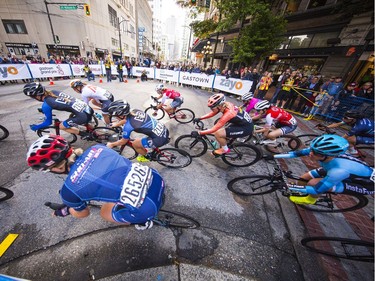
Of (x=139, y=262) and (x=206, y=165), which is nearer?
(x=139, y=262)

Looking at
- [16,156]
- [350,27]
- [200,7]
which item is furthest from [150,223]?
[200,7]

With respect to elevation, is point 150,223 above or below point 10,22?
below

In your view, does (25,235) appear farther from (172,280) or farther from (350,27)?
(350,27)

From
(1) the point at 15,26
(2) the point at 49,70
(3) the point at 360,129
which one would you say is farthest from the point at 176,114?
(1) the point at 15,26

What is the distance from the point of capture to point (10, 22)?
2517 centimetres

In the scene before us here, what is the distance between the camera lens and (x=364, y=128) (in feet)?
14.0

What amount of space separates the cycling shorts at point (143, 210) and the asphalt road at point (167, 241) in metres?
0.71

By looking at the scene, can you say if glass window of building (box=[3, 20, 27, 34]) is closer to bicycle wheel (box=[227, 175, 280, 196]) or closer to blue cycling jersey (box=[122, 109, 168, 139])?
blue cycling jersey (box=[122, 109, 168, 139])

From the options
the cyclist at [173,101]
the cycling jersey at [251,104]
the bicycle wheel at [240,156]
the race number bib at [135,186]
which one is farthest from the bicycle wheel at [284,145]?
the race number bib at [135,186]

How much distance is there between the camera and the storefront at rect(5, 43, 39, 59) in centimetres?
2584

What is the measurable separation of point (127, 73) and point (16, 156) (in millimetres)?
16602

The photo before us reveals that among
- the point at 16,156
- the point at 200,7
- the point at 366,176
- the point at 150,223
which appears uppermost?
the point at 200,7

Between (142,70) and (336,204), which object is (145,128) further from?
(142,70)

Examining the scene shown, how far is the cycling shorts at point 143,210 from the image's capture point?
1788 mm
